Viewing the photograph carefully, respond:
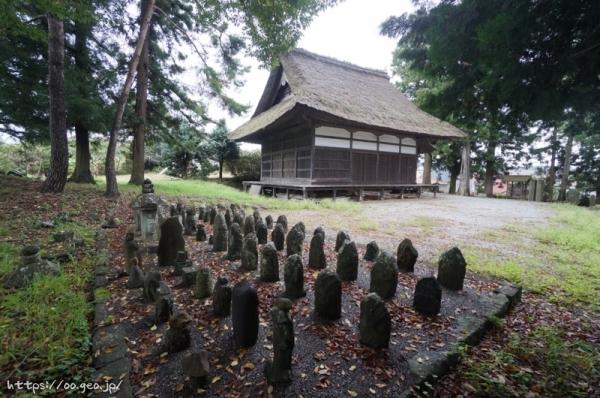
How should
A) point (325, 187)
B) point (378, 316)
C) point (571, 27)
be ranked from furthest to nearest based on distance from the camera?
point (325, 187)
point (571, 27)
point (378, 316)

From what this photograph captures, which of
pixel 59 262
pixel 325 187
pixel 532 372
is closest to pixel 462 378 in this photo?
pixel 532 372

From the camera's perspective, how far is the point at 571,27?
2039 millimetres

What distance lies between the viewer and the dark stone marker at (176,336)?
1.79 metres

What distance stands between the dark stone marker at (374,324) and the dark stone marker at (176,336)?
119 centimetres

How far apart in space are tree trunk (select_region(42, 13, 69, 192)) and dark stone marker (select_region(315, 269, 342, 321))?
7.94 m

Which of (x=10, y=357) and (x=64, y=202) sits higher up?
(x=64, y=202)

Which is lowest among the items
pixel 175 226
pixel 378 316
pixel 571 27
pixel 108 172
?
pixel 378 316

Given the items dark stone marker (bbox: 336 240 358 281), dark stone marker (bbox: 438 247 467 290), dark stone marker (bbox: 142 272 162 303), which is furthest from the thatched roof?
dark stone marker (bbox: 142 272 162 303)

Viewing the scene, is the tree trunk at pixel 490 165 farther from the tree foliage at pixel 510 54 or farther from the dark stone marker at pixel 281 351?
the dark stone marker at pixel 281 351

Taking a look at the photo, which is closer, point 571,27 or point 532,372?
point 532,372

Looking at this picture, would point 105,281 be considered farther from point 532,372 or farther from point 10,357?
point 532,372

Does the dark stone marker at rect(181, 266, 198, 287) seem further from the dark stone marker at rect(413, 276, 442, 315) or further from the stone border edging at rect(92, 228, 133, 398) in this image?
the dark stone marker at rect(413, 276, 442, 315)

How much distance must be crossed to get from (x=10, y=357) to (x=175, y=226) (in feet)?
5.77

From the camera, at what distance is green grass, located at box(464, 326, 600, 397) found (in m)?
1.59
